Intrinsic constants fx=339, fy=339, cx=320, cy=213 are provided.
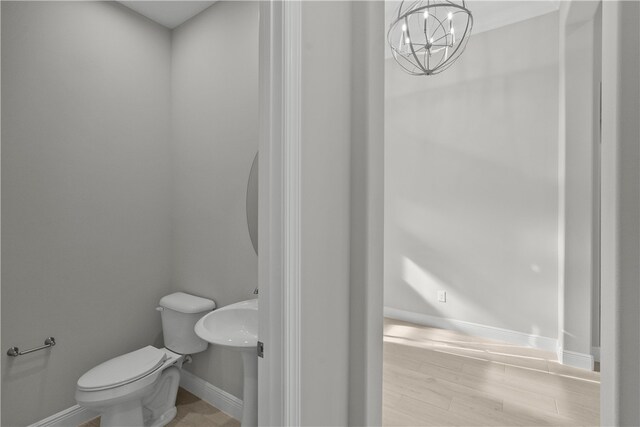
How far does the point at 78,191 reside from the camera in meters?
2.04

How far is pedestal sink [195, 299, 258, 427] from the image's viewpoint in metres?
1.62

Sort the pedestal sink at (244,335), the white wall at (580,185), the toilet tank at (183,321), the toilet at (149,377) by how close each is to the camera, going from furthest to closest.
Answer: the white wall at (580,185) → the toilet tank at (183,321) → the toilet at (149,377) → the pedestal sink at (244,335)

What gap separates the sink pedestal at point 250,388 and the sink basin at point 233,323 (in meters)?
0.11

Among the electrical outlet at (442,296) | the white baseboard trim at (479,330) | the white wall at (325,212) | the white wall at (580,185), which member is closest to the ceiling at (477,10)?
the white wall at (580,185)

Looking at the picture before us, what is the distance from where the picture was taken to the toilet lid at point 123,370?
68.6 inches

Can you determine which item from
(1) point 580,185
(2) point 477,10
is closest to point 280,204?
(1) point 580,185

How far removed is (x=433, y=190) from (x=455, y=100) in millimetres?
865

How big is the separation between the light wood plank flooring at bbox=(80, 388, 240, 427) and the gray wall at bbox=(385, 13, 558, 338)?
213cm

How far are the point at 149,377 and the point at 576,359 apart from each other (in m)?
2.96

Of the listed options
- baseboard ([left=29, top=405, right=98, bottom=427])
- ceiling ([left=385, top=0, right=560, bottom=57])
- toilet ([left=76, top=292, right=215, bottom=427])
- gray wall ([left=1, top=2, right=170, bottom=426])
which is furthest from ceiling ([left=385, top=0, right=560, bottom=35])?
baseboard ([left=29, top=405, right=98, bottom=427])

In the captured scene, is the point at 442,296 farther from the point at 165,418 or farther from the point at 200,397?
the point at 165,418

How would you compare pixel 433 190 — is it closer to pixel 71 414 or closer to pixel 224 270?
pixel 224 270

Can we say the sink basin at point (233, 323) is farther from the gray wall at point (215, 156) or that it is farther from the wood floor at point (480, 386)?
the wood floor at point (480, 386)

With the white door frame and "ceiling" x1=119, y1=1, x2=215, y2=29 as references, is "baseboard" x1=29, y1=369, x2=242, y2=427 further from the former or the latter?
"ceiling" x1=119, y1=1, x2=215, y2=29
